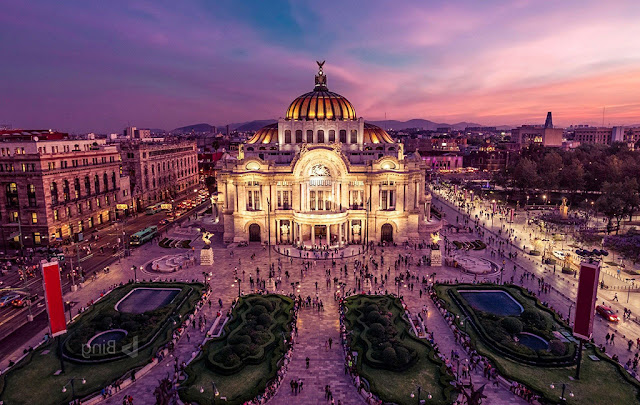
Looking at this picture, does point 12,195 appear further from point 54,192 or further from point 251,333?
point 251,333

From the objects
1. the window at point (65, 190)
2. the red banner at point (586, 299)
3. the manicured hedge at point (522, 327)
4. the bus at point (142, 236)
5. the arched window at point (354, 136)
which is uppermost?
the arched window at point (354, 136)

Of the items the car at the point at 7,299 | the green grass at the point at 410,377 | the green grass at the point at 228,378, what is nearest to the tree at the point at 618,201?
the green grass at the point at 410,377

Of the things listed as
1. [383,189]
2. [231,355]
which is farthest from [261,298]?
[383,189]

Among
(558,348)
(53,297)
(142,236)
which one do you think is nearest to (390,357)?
(558,348)

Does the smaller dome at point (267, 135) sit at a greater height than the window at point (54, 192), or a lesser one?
greater

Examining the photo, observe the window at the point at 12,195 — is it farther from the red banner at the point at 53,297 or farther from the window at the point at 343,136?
the window at the point at 343,136

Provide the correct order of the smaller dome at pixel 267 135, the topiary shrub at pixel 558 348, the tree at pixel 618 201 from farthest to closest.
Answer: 1. the smaller dome at pixel 267 135
2. the tree at pixel 618 201
3. the topiary shrub at pixel 558 348

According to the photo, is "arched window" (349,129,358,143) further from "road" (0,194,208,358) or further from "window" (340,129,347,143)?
"road" (0,194,208,358)

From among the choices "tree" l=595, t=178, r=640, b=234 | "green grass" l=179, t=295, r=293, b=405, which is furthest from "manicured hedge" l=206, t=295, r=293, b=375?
"tree" l=595, t=178, r=640, b=234
